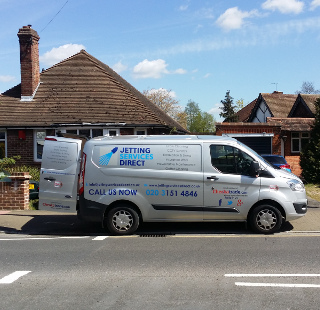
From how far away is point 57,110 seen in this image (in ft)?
60.6

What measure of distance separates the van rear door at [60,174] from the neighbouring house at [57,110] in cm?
824

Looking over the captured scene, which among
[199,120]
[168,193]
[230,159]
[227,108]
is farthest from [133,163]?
[199,120]

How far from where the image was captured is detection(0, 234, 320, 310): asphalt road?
4.84m

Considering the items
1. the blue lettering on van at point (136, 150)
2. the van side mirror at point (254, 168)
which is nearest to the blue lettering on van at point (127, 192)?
the blue lettering on van at point (136, 150)

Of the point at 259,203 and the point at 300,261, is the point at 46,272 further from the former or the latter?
the point at 259,203

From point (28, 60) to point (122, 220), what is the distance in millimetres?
12444

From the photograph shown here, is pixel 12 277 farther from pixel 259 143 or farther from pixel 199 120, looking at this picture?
pixel 199 120

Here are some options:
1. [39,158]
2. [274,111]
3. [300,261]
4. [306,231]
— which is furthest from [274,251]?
[274,111]

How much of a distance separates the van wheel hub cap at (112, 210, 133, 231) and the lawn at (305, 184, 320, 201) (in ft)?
24.7

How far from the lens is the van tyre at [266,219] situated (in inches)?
338

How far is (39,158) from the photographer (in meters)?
18.1

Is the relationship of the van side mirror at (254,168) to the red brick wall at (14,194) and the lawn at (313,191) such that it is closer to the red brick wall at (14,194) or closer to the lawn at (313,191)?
the lawn at (313,191)

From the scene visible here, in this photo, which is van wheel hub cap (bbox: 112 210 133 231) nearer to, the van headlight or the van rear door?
the van rear door

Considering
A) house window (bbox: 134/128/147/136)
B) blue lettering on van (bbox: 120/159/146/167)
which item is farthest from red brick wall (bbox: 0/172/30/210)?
house window (bbox: 134/128/147/136)
